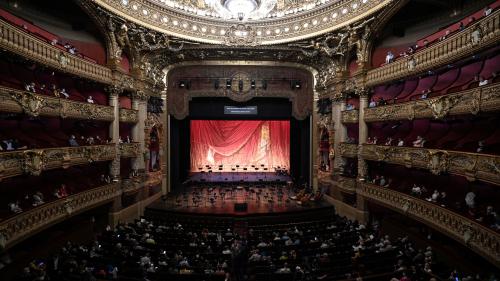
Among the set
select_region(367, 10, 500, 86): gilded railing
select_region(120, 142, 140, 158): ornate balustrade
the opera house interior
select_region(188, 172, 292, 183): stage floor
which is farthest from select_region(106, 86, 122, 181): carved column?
select_region(367, 10, 500, 86): gilded railing

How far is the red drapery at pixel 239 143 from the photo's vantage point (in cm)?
2823

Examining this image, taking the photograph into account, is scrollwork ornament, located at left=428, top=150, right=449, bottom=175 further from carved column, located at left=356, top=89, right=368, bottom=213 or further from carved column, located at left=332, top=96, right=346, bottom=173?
carved column, located at left=332, top=96, right=346, bottom=173

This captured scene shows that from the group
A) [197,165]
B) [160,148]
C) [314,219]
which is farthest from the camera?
[197,165]

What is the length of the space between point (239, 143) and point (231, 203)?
1091 cm

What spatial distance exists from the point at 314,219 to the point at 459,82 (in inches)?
386

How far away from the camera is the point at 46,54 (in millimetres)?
11102

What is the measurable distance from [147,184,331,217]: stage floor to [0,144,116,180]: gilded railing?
5248 millimetres

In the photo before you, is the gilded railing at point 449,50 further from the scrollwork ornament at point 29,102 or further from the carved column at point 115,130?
the scrollwork ornament at point 29,102

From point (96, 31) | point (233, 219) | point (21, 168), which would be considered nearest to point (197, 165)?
point (233, 219)

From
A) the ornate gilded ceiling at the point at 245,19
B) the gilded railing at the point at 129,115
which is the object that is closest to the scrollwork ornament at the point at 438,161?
the ornate gilded ceiling at the point at 245,19

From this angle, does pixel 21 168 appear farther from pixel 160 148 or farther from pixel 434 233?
pixel 434 233

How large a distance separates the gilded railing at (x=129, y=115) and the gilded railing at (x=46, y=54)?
1.88 m

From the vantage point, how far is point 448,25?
12852mm

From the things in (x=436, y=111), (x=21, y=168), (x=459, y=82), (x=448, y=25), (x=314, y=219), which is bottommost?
(x=314, y=219)
